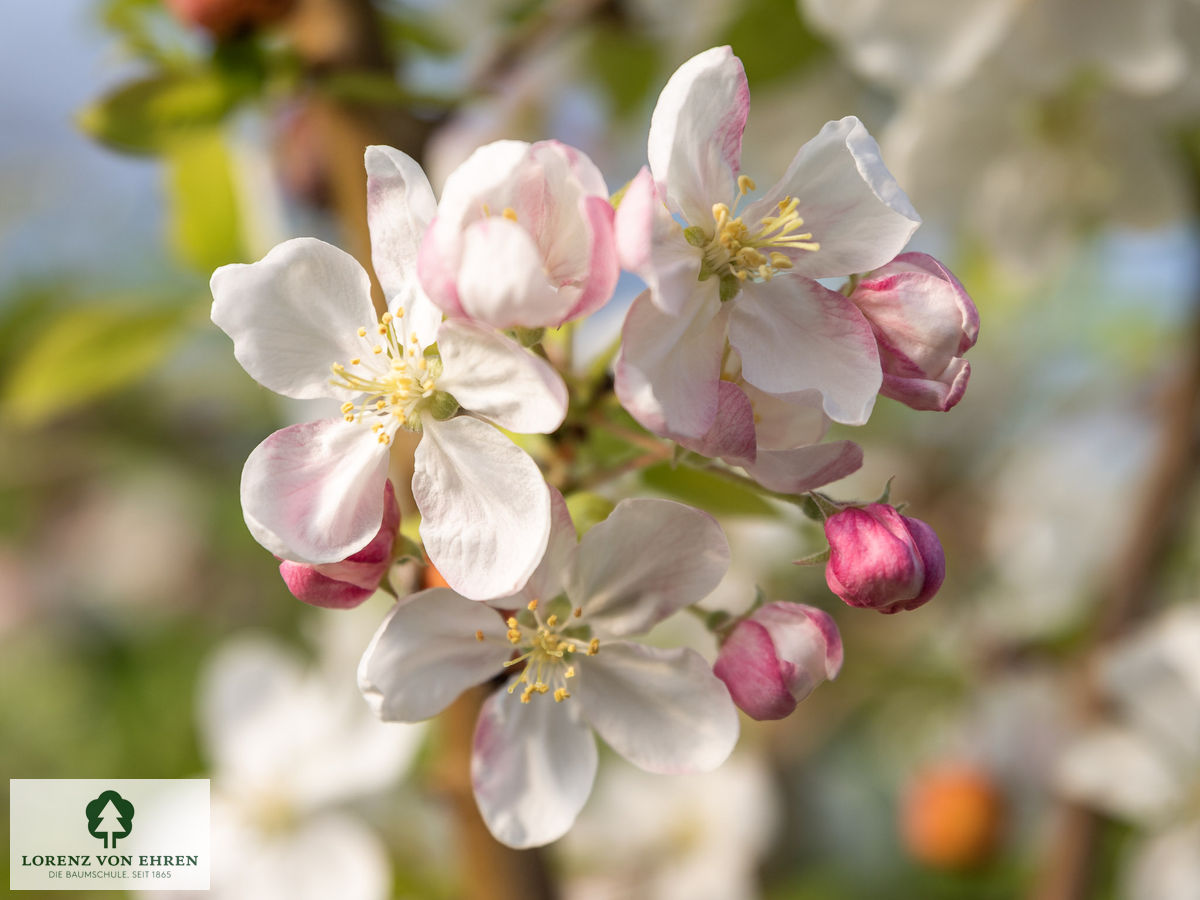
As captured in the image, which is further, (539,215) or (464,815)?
(464,815)

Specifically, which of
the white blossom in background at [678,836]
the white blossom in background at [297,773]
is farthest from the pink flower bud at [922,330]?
the white blossom in background at [678,836]

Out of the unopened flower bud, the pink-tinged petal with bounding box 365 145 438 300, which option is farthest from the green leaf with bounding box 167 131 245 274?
the pink-tinged petal with bounding box 365 145 438 300

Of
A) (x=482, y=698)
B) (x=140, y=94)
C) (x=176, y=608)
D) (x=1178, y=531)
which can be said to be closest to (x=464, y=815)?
(x=482, y=698)

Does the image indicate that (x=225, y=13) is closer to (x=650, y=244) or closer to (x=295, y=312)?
(x=295, y=312)

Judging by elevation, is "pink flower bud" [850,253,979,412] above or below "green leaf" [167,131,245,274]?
below

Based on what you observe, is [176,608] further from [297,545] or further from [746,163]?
[297,545]

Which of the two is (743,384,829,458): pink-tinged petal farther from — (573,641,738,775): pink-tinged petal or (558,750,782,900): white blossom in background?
(558,750,782,900): white blossom in background

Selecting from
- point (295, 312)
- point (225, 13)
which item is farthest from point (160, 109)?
point (295, 312)
